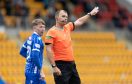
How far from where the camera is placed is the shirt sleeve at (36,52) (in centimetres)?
922

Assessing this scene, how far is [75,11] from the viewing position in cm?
2095

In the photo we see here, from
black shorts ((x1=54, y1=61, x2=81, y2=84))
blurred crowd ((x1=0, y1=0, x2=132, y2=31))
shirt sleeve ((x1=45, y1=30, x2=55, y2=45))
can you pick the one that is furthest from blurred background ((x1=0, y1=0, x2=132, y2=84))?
shirt sleeve ((x1=45, y1=30, x2=55, y2=45))

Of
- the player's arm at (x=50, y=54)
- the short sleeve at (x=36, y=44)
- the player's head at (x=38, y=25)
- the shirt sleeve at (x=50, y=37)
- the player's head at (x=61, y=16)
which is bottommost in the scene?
the player's arm at (x=50, y=54)

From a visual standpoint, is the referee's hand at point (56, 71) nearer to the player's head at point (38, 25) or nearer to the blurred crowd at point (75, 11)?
the player's head at point (38, 25)

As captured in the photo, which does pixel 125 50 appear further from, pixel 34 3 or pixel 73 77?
pixel 73 77

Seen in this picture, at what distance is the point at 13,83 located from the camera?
51.6ft

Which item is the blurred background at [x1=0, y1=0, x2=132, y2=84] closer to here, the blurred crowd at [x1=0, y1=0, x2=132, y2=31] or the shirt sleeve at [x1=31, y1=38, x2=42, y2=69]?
the blurred crowd at [x1=0, y1=0, x2=132, y2=31]

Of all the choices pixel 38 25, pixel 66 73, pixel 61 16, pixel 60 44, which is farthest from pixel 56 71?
pixel 61 16

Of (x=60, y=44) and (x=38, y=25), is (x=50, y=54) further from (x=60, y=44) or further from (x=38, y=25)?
(x=38, y=25)

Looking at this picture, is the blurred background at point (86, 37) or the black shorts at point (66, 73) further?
the blurred background at point (86, 37)

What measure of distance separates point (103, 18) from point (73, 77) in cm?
1177

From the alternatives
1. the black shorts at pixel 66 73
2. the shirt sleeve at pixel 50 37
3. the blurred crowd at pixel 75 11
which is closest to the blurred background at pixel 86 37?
the blurred crowd at pixel 75 11

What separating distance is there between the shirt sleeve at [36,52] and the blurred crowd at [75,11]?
9712mm

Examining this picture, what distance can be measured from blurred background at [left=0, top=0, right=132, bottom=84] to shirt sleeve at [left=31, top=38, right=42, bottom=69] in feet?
21.8
